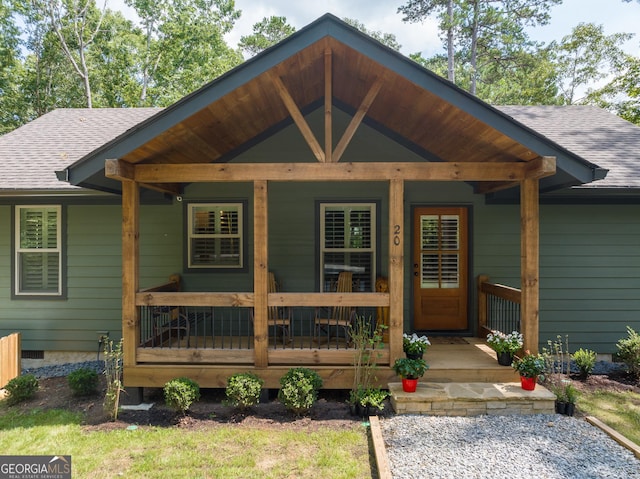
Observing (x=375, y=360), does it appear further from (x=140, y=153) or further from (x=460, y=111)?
(x=140, y=153)

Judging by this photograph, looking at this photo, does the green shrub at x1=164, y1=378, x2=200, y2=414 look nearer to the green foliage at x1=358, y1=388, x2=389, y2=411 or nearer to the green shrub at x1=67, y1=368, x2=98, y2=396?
the green shrub at x1=67, y1=368, x2=98, y2=396

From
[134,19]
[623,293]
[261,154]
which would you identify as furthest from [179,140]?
[134,19]

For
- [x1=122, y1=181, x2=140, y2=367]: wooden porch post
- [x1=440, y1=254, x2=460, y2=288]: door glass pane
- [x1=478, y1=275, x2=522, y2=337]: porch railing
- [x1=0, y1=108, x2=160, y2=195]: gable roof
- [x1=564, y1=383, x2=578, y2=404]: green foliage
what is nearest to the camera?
[x1=564, y1=383, x2=578, y2=404]: green foliage

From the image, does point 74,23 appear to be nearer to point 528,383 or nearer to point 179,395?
point 179,395

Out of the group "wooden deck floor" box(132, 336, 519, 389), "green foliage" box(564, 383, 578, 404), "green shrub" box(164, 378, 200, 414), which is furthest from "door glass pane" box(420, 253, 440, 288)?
"green shrub" box(164, 378, 200, 414)

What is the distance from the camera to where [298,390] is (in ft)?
13.4

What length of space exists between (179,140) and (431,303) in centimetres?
452

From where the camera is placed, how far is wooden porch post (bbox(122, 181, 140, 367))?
4.45 m

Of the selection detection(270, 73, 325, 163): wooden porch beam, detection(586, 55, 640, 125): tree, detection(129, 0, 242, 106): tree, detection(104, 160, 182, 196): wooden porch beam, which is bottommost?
detection(104, 160, 182, 196): wooden porch beam

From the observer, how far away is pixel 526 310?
4543 millimetres

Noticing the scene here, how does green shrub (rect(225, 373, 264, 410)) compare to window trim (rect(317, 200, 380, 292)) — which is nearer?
green shrub (rect(225, 373, 264, 410))

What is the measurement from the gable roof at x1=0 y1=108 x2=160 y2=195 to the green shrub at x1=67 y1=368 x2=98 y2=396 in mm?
2643

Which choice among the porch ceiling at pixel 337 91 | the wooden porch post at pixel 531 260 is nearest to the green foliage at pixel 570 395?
the wooden porch post at pixel 531 260

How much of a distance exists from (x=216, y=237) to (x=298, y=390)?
3086 millimetres
